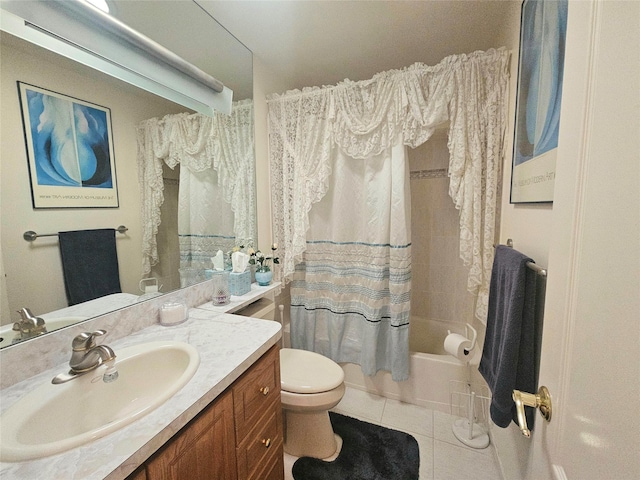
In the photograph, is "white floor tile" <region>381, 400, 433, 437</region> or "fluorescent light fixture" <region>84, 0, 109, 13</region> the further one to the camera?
"white floor tile" <region>381, 400, 433, 437</region>

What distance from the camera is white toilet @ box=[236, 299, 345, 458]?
139cm

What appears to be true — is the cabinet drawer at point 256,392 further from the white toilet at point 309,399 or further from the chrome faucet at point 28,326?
the chrome faucet at point 28,326

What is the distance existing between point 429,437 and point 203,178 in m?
2.08

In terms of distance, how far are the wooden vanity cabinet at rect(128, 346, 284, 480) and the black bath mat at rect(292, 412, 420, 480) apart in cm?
34

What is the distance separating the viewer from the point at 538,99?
3.30 ft

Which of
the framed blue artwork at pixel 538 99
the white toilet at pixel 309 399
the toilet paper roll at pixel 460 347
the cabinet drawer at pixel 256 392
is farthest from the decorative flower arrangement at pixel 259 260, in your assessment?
the framed blue artwork at pixel 538 99

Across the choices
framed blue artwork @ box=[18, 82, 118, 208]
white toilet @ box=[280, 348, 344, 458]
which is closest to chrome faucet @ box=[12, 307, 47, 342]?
framed blue artwork @ box=[18, 82, 118, 208]

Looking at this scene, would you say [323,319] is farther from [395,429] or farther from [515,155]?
[515,155]

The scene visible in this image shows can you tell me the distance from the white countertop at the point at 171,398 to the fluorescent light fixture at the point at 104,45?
1071 millimetres

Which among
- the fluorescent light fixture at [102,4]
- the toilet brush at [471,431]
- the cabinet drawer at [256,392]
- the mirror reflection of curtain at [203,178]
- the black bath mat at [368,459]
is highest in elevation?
the fluorescent light fixture at [102,4]

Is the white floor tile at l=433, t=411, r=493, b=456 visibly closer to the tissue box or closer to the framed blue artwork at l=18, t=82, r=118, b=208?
the tissue box

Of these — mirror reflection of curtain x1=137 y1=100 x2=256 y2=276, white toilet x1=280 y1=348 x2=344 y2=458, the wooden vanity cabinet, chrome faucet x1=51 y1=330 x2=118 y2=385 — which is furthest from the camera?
white toilet x1=280 y1=348 x2=344 y2=458

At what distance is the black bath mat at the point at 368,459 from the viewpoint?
1.40 m

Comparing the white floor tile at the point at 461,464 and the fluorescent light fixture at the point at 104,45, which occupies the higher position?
the fluorescent light fixture at the point at 104,45
